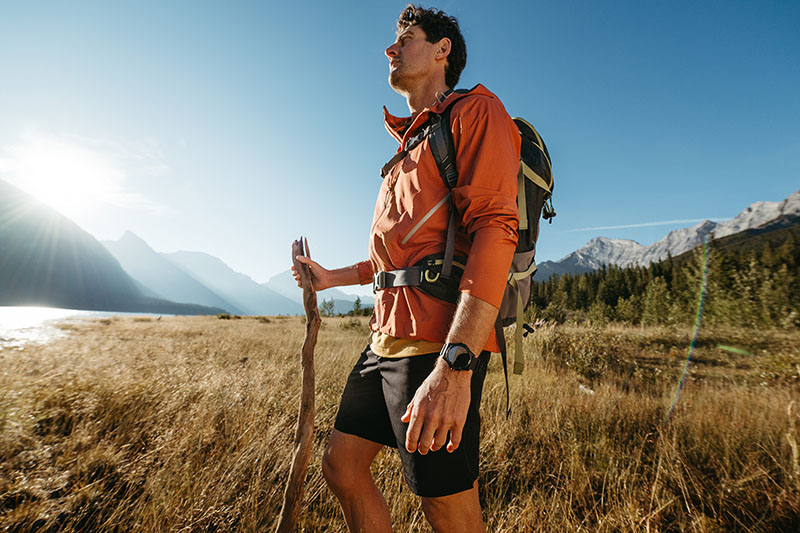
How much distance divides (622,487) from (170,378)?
4.99 metres

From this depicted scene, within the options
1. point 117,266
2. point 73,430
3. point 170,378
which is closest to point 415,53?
point 73,430

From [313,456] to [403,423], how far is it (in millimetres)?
2176

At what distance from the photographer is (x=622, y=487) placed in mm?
2414

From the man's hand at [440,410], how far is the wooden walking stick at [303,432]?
2.78 ft

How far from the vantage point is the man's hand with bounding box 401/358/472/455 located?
968 mm

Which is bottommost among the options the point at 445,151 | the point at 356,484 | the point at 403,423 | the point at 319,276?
the point at 356,484

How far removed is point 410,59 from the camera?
1.78 metres

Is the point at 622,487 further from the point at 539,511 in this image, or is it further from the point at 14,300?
the point at 14,300

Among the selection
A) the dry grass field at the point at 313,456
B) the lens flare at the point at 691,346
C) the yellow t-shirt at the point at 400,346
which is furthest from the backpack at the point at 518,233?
the lens flare at the point at 691,346

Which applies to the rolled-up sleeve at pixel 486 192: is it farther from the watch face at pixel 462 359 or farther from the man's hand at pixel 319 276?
the man's hand at pixel 319 276

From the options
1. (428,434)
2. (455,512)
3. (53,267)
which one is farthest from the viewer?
(53,267)

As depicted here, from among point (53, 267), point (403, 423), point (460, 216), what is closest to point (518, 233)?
point (460, 216)

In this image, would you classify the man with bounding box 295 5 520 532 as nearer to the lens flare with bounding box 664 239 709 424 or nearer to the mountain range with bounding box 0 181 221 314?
the lens flare with bounding box 664 239 709 424

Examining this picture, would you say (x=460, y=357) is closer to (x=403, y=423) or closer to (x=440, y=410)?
(x=440, y=410)
